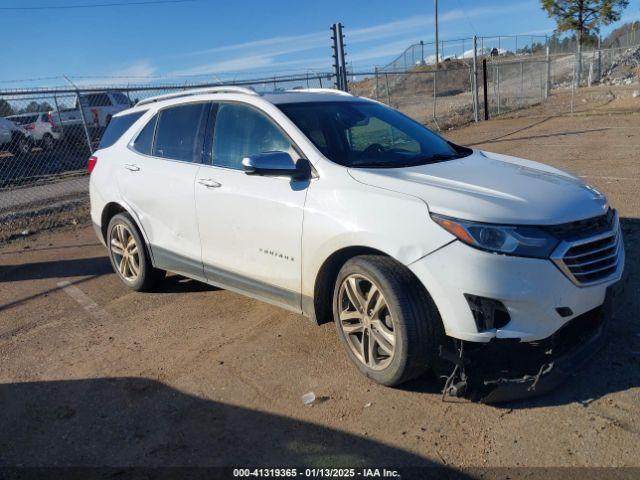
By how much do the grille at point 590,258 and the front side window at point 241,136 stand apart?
1.89m

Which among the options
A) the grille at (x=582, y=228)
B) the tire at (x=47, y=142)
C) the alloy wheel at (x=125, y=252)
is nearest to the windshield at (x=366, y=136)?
the grille at (x=582, y=228)

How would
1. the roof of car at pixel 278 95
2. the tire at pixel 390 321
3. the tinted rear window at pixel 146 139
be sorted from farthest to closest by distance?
the tinted rear window at pixel 146 139, the roof of car at pixel 278 95, the tire at pixel 390 321

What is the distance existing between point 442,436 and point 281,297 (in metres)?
1.48

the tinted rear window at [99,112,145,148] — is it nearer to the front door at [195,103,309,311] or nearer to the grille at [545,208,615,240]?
the front door at [195,103,309,311]

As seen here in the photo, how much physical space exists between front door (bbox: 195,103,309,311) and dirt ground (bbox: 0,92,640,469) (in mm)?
485

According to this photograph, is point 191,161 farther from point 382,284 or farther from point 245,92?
point 382,284

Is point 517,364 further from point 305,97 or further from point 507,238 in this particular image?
point 305,97

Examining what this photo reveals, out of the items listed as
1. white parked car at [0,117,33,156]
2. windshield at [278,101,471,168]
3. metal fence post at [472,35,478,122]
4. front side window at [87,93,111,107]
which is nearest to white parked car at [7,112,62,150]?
white parked car at [0,117,33,156]

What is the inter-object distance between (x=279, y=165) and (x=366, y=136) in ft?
3.13

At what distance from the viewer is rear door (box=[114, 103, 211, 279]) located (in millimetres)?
4559

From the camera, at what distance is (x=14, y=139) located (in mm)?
16125

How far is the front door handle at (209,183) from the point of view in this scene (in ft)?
13.9

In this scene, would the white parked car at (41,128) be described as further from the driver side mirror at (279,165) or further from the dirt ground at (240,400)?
the driver side mirror at (279,165)

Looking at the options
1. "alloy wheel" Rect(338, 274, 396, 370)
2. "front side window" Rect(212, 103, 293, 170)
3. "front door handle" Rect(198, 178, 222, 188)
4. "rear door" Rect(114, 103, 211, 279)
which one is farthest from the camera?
"rear door" Rect(114, 103, 211, 279)
